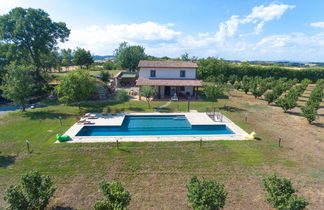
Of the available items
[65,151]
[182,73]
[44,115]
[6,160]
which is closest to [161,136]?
[65,151]

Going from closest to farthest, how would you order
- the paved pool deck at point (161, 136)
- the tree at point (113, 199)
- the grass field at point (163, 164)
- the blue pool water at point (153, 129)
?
the tree at point (113, 199) < the grass field at point (163, 164) < the paved pool deck at point (161, 136) < the blue pool water at point (153, 129)

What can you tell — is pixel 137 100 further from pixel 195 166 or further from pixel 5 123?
pixel 195 166

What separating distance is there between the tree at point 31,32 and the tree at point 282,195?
35.5 m

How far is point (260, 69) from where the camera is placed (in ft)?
167

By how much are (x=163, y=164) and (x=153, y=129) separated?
21.7 feet

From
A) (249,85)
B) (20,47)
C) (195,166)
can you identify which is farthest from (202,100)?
(20,47)

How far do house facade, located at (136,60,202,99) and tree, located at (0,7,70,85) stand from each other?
17.2 meters

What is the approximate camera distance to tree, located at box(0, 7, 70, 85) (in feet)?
91.2

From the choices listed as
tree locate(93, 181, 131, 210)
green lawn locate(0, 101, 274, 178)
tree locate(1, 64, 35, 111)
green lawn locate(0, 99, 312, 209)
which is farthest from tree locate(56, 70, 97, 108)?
tree locate(93, 181, 131, 210)

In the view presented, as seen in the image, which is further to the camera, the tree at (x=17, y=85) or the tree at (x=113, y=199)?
the tree at (x=17, y=85)

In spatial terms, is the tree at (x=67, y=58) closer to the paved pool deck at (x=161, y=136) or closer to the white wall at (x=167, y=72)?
the white wall at (x=167, y=72)

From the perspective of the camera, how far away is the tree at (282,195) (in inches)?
247

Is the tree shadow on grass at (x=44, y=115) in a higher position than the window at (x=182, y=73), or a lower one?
lower

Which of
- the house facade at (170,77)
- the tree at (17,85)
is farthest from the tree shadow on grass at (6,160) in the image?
the house facade at (170,77)
